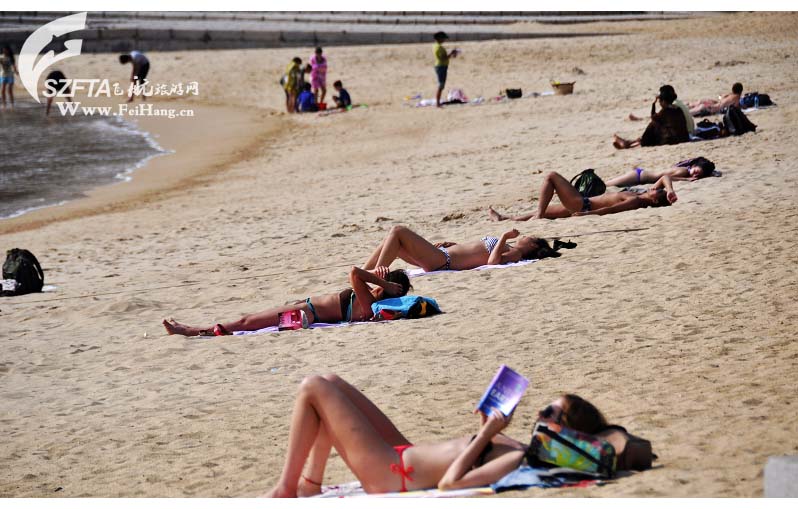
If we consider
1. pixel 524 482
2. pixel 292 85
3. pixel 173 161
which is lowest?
pixel 524 482

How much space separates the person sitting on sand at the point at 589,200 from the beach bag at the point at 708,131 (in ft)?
10.6

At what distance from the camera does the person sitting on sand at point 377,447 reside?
13.9 ft

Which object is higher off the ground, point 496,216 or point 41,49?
point 41,49

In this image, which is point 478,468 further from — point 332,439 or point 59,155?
point 59,155

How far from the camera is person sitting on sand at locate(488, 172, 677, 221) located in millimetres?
10070

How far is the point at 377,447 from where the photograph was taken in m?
4.41

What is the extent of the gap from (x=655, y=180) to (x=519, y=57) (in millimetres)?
15621

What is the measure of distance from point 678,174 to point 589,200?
1.36 meters

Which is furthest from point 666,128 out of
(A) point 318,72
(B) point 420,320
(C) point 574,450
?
(A) point 318,72

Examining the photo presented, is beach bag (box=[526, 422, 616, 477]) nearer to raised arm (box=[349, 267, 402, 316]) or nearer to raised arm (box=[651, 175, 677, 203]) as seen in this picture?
raised arm (box=[349, 267, 402, 316])

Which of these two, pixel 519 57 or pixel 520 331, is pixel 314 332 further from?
pixel 519 57

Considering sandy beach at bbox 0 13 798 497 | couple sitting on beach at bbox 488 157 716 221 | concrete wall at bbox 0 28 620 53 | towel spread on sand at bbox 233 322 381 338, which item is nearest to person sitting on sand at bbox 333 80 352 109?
sandy beach at bbox 0 13 798 497

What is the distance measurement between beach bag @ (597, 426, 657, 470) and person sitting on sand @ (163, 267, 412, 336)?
3353 millimetres

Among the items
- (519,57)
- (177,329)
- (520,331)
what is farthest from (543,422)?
(519,57)
